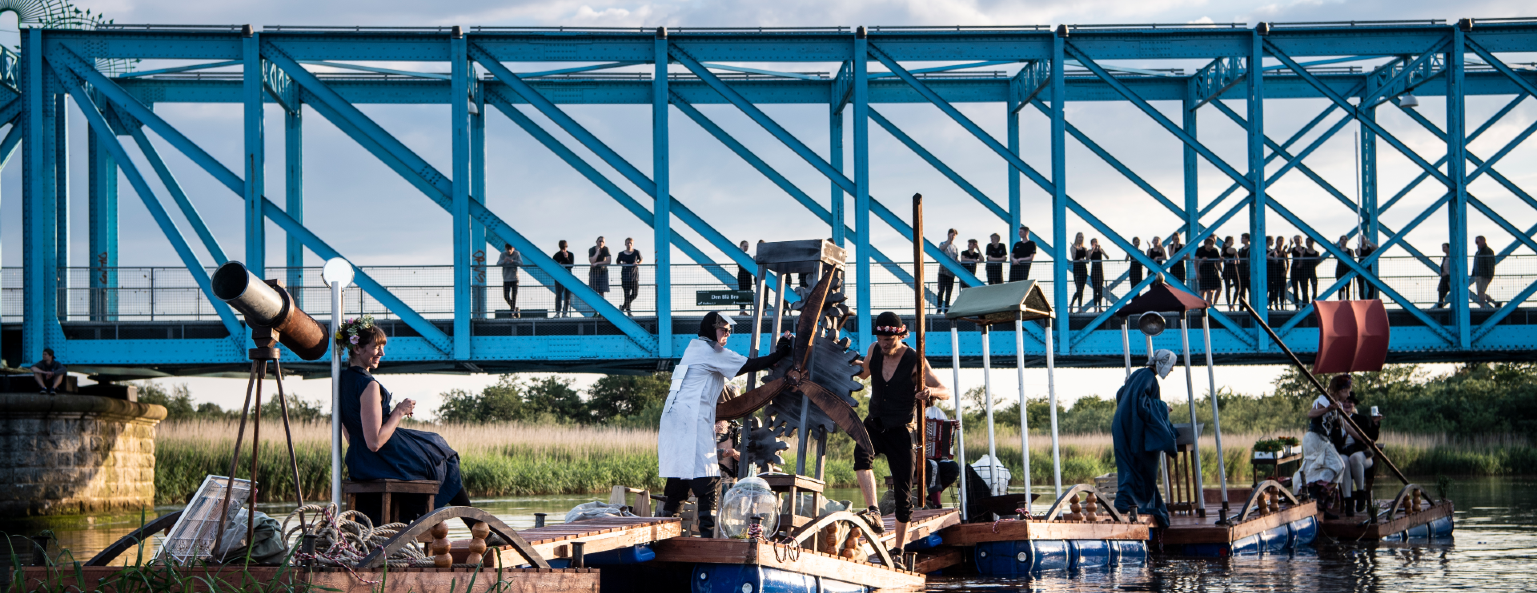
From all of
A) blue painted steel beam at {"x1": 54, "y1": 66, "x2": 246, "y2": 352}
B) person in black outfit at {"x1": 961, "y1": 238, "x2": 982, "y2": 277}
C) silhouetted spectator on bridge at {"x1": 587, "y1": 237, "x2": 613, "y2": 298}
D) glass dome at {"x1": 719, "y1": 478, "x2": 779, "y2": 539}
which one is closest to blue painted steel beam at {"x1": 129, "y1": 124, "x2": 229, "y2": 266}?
blue painted steel beam at {"x1": 54, "y1": 66, "x2": 246, "y2": 352}

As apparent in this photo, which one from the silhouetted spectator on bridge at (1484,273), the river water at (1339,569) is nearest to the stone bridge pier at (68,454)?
the river water at (1339,569)

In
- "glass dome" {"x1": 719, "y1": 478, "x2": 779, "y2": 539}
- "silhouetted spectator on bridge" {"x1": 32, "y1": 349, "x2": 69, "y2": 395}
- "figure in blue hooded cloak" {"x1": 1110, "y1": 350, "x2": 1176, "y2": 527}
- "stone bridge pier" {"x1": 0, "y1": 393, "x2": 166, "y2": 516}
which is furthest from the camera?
"silhouetted spectator on bridge" {"x1": 32, "y1": 349, "x2": 69, "y2": 395}

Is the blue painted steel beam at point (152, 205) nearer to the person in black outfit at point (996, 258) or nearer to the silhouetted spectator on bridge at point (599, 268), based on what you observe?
the silhouetted spectator on bridge at point (599, 268)

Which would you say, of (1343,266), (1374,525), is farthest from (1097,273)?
(1374,525)

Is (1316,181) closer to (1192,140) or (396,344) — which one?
(1192,140)

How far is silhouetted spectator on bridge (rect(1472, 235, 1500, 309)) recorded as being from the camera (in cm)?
2762

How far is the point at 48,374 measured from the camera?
22.3 metres

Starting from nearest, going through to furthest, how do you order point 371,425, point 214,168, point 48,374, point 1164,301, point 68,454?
point 371,425
point 1164,301
point 68,454
point 48,374
point 214,168

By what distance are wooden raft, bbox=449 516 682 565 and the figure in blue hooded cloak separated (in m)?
5.58

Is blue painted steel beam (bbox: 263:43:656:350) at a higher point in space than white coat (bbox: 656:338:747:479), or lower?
higher

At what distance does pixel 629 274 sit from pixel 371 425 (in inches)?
683

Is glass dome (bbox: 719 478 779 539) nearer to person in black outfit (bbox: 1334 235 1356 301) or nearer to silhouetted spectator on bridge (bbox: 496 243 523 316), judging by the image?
silhouetted spectator on bridge (bbox: 496 243 523 316)

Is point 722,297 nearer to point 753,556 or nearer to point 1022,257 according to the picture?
point 1022,257

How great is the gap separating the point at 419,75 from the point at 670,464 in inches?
768
